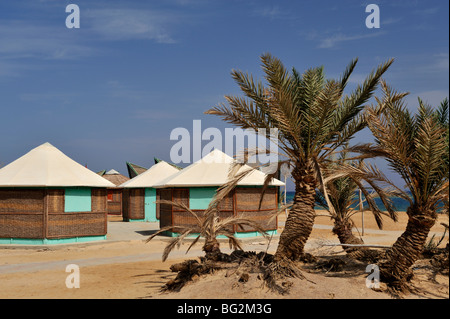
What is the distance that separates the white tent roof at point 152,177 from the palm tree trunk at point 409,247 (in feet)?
80.5

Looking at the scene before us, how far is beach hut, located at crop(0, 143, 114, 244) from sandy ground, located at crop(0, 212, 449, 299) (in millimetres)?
683

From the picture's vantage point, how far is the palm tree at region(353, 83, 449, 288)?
7.86 m

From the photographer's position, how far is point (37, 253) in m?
17.5

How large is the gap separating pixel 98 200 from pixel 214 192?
5.57 meters

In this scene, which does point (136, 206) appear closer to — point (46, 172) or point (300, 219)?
point (46, 172)

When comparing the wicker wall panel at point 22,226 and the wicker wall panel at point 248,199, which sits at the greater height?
the wicker wall panel at point 248,199

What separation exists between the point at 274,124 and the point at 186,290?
170 inches

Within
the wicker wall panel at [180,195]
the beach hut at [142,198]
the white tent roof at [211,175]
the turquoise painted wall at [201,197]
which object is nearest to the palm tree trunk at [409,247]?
the white tent roof at [211,175]

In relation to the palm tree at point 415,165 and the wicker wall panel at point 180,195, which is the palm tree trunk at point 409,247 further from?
the wicker wall panel at point 180,195

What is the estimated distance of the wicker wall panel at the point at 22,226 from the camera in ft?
62.1
